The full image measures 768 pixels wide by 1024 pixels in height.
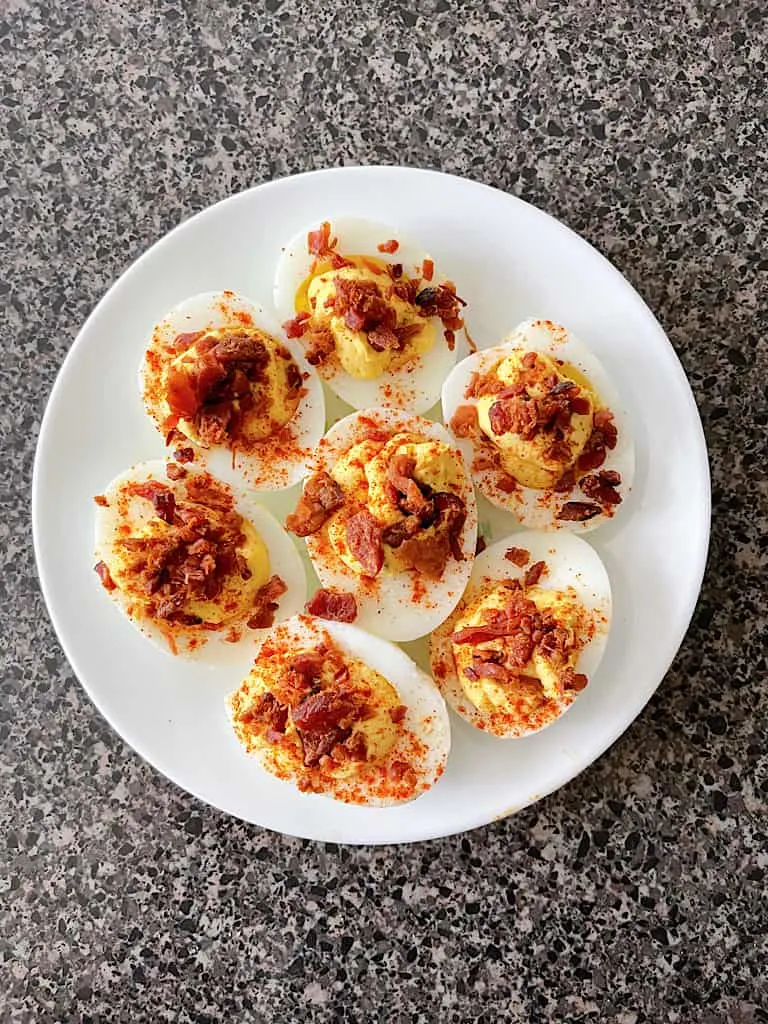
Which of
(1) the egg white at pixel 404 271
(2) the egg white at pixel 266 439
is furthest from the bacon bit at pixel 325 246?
(2) the egg white at pixel 266 439

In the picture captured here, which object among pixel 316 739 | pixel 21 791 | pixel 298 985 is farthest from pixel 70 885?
pixel 316 739

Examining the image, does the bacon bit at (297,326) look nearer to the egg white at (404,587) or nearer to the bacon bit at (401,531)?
the egg white at (404,587)

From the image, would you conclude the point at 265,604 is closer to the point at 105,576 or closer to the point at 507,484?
the point at 105,576

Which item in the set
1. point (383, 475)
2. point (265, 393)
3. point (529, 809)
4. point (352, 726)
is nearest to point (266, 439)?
point (265, 393)

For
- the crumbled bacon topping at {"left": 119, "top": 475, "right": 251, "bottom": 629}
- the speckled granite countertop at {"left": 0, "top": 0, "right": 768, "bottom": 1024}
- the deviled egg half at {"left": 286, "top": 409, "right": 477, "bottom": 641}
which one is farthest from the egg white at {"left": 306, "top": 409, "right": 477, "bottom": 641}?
the speckled granite countertop at {"left": 0, "top": 0, "right": 768, "bottom": 1024}

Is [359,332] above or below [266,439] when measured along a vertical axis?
above

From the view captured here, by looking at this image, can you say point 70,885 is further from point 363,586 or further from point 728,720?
point 728,720
